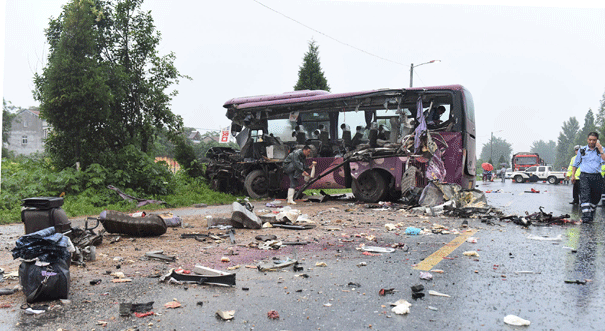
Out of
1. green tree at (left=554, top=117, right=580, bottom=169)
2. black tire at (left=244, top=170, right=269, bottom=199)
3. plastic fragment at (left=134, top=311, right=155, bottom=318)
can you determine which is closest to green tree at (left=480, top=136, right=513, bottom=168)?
green tree at (left=554, top=117, right=580, bottom=169)

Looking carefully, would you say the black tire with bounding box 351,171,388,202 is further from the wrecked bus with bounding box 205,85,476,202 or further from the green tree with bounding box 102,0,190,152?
the green tree with bounding box 102,0,190,152

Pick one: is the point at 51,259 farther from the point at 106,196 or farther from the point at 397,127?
the point at 397,127

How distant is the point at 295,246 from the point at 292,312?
256cm

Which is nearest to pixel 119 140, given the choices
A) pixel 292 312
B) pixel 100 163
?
pixel 100 163

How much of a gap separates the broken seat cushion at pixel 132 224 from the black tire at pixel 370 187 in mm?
6971

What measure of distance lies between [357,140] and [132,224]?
8.41 metres

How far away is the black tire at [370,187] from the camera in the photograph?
11.9m

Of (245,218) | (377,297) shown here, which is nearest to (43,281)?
(377,297)

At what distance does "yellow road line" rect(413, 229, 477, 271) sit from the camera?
14.2 feet

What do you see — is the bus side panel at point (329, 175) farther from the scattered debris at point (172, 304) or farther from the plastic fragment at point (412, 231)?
the scattered debris at point (172, 304)

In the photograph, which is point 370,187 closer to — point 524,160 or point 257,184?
point 257,184

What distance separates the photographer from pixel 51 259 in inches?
131

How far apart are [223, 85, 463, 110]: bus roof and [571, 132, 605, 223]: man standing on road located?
3813 millimetres

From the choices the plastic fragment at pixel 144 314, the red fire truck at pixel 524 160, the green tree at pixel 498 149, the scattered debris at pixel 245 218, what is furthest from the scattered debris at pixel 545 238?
the green tree at pixel 498 149
